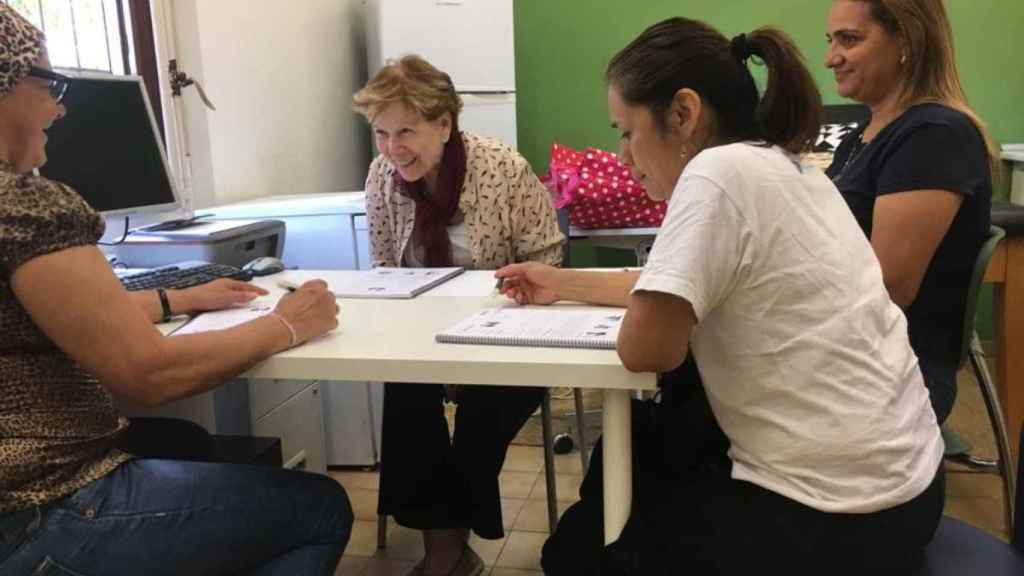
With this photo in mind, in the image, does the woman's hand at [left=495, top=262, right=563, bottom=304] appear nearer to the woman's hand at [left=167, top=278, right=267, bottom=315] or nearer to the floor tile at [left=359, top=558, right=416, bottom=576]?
the woman's hand at [left=167, top=278, right=267, bottom=315]

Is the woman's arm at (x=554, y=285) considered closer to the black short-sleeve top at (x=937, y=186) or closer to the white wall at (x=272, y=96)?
the black short-sleeve top at (x=937, y=186)

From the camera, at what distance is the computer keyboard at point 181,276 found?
1.51 m

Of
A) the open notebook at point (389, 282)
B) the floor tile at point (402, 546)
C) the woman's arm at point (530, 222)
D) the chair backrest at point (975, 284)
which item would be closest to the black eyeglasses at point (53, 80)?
the open notebook at point (389, 282)

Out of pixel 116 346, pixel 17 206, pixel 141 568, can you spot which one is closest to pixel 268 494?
pixel 141 568

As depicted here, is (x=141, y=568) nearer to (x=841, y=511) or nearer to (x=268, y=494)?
(x=268, y=494)

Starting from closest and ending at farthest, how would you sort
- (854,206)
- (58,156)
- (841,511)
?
(841,511) → (854,206) → (58,156)

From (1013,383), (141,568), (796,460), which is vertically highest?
(796,460)

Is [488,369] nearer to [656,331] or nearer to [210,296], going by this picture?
[656,331]

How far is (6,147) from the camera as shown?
1.04 m

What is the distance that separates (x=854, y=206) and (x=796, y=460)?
2.45 ft

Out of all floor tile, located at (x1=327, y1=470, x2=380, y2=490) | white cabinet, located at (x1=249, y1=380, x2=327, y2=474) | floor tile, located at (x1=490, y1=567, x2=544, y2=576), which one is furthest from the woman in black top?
floor tile, located at (x1=327, y1=470, x2=380, y2=490)

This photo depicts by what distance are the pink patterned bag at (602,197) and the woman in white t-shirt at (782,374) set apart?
6.22ft

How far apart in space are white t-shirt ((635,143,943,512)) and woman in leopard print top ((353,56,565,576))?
82cm

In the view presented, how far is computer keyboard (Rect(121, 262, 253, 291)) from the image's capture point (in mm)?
1507
